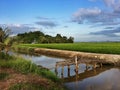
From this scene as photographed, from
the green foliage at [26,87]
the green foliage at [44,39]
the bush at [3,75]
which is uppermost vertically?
the green foliage at [44,39]

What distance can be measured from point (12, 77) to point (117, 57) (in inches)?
834

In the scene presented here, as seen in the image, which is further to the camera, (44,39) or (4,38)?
(44,39)

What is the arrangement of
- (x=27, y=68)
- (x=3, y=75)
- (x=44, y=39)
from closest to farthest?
→ (x=3, y=75)
(x=27, y=68)
(x=44, y=39)

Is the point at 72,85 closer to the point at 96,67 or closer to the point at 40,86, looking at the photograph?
the point at 40,86

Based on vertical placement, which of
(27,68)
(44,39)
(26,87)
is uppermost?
(44,39)

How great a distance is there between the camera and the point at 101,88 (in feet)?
53.5

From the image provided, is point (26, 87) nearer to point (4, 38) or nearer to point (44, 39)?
point (4, 38)

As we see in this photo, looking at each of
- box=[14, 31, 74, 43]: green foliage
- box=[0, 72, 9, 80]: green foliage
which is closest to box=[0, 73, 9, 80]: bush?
box=[0, 72, 9, 80]: green foliage

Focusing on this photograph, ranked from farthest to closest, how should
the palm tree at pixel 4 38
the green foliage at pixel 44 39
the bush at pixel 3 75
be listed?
the green foliage at pixel 44 39 < the palm tree at pixel 4 38 < the bush at pixel 3 75

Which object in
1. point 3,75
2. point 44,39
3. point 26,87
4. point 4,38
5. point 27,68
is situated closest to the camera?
point 26,87

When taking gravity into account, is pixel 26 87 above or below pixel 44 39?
below

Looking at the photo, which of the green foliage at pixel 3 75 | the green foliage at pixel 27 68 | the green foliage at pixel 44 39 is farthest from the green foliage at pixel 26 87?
the green foliage at pixel 44 39

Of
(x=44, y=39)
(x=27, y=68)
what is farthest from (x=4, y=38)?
(x=44, y=39)

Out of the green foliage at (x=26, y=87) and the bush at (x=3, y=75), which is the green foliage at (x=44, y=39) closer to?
the bush at (x=3, y=75)
